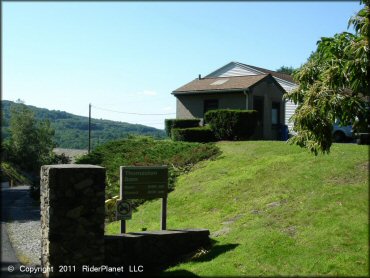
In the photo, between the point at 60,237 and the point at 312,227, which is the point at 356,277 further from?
the point at 60,237

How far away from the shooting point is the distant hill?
44.9m

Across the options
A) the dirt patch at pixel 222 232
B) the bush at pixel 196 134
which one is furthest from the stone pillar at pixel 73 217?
the bush at pixel 196 134

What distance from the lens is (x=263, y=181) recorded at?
47.2 feet

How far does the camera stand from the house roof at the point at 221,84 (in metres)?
28.1

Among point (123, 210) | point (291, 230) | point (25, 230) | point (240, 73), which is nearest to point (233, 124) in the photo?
point (25, 230)

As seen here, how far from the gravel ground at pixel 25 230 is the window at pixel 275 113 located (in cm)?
1587

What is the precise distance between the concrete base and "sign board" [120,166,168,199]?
1161 millimetres

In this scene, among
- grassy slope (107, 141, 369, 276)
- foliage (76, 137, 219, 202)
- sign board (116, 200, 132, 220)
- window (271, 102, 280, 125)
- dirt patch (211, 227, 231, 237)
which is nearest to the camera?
grassy slope (107, 141, 369, 276)

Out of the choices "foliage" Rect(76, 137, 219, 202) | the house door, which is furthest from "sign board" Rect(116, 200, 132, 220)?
the house door

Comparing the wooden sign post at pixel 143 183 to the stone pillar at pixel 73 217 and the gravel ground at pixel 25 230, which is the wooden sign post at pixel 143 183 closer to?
the stone pillar at pixel 73 217

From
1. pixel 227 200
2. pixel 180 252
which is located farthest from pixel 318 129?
pixel 227 200

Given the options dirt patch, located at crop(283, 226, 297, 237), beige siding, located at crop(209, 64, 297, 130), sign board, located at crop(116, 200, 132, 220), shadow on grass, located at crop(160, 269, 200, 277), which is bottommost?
shadow on grass, located at crop(160, 269, 200, 277)

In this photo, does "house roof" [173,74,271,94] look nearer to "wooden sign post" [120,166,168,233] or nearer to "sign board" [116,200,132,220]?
"wooden sign post" [120,166,168,233]

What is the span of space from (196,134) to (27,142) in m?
33.7
